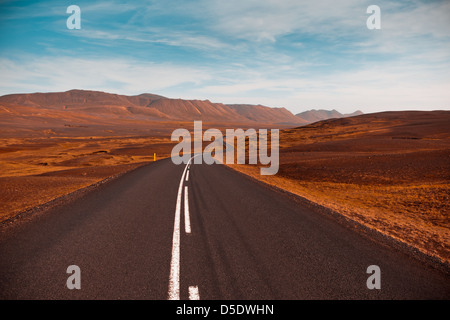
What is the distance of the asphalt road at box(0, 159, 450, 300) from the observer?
159 inches

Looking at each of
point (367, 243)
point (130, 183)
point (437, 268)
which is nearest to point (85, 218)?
point (130, 183)

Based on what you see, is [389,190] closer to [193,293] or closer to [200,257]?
[200,257]

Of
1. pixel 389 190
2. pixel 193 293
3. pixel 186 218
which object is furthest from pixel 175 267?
pixel 389 190

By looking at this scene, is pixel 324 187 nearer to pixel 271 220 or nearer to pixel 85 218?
pixel 271 220

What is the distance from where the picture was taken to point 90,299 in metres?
3.84

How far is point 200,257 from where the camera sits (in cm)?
512

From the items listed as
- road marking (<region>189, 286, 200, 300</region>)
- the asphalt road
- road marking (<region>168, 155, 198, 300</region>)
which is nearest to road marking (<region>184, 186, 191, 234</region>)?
the asphalt road

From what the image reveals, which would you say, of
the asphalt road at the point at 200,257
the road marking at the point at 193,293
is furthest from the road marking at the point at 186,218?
the road marking at the point at 193,293

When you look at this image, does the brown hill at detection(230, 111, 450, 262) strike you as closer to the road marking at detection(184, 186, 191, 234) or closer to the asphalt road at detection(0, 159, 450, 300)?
the asphalt road at detection(0, 159, 450, 300)

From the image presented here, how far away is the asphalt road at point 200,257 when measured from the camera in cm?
404

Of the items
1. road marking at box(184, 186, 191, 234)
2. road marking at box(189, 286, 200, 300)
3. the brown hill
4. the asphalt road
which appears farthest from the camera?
the brown hill

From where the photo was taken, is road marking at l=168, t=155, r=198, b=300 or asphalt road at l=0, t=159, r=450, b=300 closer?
road marking at l=168, t=155, r=198, b=300

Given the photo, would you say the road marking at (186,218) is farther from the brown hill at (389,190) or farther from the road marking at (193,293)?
the brown hill at (389,190)
